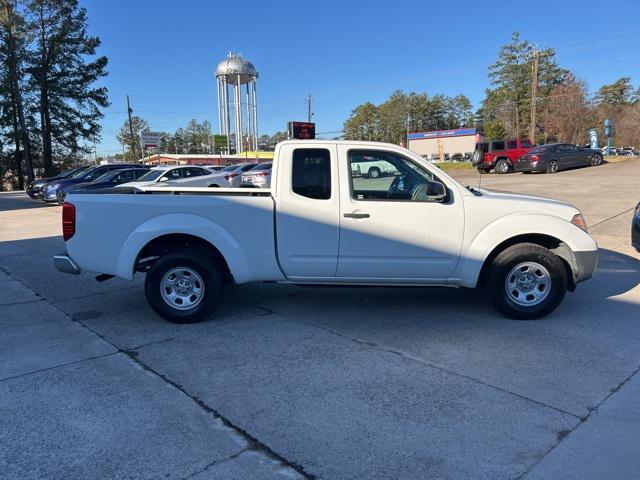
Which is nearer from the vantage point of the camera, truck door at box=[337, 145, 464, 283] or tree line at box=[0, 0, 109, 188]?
truck door at box=[337, 145, 464, 283]

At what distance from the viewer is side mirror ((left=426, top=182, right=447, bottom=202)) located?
4.96 metres

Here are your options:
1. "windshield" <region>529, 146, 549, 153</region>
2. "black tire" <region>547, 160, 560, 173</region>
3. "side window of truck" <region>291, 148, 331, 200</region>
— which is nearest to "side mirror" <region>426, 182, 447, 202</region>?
"side window of truck" <region>291, 148, 331, 200</region>

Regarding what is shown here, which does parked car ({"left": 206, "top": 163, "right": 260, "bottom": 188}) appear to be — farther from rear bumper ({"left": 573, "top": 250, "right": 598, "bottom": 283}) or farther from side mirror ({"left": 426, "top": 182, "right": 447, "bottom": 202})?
rear bumper ({"left": 573, "top": 250, "right": 598, "bottom": 283})

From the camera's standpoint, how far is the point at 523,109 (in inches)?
A: 3187

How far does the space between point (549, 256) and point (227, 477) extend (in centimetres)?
392

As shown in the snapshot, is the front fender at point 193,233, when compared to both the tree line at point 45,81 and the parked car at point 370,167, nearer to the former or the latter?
the parked car at point 370,167

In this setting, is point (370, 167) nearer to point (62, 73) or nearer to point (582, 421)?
point (582, 421)

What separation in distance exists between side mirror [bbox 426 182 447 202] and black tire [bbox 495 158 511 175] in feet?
87.7

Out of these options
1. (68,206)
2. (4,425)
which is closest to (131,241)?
(68,206)

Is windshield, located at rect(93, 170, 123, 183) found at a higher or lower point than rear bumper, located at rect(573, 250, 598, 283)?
higher

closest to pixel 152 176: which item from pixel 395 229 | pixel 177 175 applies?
pixel 177 175

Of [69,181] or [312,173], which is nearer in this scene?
[312,173]

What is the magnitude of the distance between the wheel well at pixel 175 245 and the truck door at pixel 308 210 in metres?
0.73

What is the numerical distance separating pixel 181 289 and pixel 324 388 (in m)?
2.26
